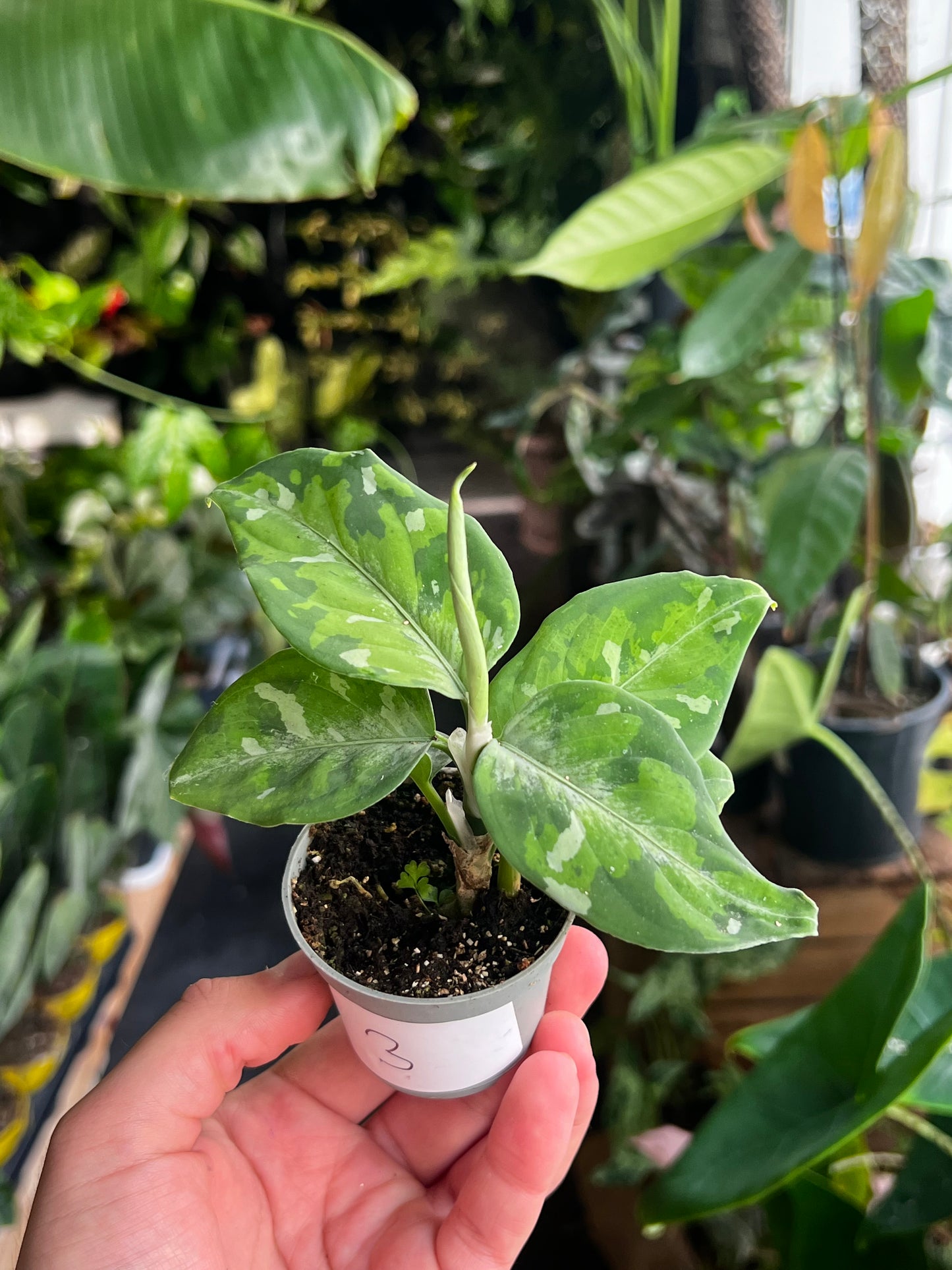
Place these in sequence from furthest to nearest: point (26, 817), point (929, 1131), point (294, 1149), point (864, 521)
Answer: point (864, 521)
point (26, 817)
point (929, 1131)
point (294, 1149)

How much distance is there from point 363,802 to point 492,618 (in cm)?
10

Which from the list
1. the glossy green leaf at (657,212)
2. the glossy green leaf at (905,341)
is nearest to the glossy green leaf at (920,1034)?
the glossy green leaf at (905,341)

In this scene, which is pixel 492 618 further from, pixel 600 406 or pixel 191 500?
pixel 191 500

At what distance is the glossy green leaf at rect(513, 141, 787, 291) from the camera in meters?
0.76

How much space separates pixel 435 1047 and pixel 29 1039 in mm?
772

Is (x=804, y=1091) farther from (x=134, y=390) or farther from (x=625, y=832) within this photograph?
(x=134, y=390)

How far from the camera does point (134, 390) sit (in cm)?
140

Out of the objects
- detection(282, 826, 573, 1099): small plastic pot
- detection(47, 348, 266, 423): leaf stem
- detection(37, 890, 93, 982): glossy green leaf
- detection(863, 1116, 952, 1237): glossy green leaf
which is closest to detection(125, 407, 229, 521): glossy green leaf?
detection(47, 348, 266, 423): leaf stem

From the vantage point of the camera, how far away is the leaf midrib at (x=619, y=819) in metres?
0.28

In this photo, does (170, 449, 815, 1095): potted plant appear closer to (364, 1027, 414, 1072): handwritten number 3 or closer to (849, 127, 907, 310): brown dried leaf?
(364, 1027, 414, 1072): handwritten number 3

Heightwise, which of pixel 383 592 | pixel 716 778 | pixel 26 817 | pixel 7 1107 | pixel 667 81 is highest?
pixel 667 81

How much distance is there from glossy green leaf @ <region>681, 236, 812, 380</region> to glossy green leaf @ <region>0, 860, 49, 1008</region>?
829mm

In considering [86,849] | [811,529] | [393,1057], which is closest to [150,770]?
[86,849]

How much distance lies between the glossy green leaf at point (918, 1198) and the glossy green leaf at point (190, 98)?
2.88 feet
